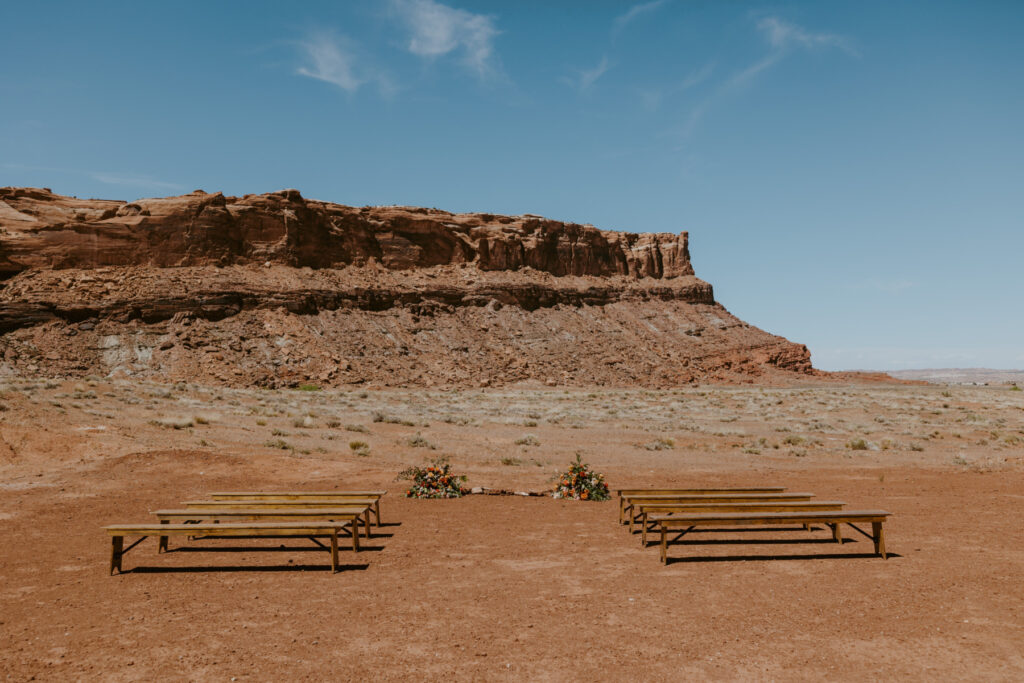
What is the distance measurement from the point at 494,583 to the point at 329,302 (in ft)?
186

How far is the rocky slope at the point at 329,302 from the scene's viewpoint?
49.6 metres

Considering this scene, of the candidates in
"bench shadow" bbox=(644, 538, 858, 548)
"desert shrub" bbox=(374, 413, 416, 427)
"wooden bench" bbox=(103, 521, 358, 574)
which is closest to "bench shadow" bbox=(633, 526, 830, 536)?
"bench shadow" bbox=(644, 538, 858, 548)

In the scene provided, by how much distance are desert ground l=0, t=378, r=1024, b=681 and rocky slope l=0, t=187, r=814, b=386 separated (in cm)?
3608

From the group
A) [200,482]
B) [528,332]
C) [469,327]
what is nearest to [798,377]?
[528,332]

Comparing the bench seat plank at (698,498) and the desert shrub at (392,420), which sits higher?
the bench seat plank at (698,498)

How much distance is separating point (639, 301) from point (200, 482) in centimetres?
7668

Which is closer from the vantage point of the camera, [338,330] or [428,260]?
[338,330]

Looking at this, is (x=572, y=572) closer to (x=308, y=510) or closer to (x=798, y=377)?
(x=308, y=510)

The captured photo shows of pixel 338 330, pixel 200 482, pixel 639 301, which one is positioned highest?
pixel 639 301

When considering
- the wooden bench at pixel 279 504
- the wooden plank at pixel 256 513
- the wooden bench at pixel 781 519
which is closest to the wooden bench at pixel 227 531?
the wooden plank at pixel 256 513

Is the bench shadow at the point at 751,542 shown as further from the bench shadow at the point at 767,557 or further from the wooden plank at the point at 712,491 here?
the wooden plank at the point at 712,491

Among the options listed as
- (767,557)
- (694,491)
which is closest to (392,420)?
(694,491)

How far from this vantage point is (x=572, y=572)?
718 centimetres

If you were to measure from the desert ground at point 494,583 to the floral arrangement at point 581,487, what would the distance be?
2.07 feet
